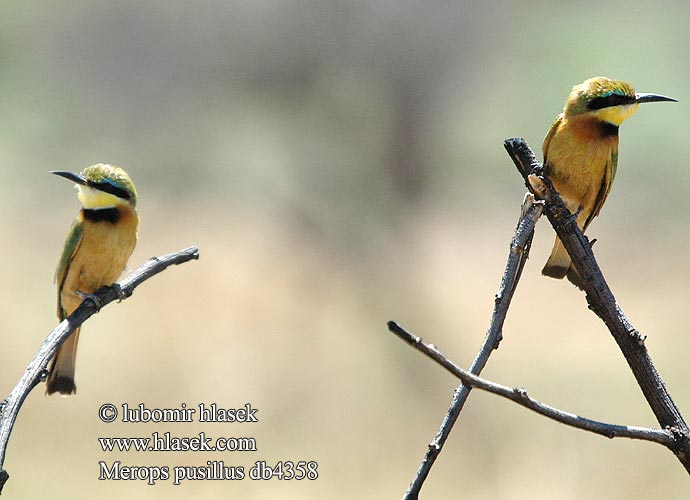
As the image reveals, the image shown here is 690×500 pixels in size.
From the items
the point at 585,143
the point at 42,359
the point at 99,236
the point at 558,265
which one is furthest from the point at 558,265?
the point at 99,236

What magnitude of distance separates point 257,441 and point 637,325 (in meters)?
2.59

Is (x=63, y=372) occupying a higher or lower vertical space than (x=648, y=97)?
lower

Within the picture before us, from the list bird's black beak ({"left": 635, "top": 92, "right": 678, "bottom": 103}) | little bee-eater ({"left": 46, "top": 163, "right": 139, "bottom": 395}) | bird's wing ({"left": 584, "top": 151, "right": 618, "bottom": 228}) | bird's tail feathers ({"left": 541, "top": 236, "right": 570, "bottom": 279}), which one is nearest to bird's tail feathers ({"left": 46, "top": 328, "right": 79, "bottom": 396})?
little bee-eater ({"left": 46, "top": 163, "right": 139, "bottom": 395})

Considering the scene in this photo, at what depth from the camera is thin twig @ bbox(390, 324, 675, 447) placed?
2.68ft

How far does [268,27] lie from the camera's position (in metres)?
5.89

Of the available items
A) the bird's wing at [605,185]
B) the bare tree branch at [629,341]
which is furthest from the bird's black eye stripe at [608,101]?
the bare tree branch at [629,341]

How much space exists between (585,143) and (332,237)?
3.58 metres

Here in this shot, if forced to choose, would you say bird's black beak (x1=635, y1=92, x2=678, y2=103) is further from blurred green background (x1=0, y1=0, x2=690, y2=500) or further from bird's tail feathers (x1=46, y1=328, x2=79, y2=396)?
blurred green background (x1=0, y1=0, x2=690, y2=500)

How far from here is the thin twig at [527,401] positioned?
0.82m

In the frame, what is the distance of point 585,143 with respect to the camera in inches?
73.7

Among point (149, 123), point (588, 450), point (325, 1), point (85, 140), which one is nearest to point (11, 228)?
point (85, 140)

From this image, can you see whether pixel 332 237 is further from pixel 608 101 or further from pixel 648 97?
pixel 648 97

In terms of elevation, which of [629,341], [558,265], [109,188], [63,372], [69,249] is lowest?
[629,341]

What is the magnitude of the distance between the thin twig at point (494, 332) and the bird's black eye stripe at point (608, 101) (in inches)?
27.1
